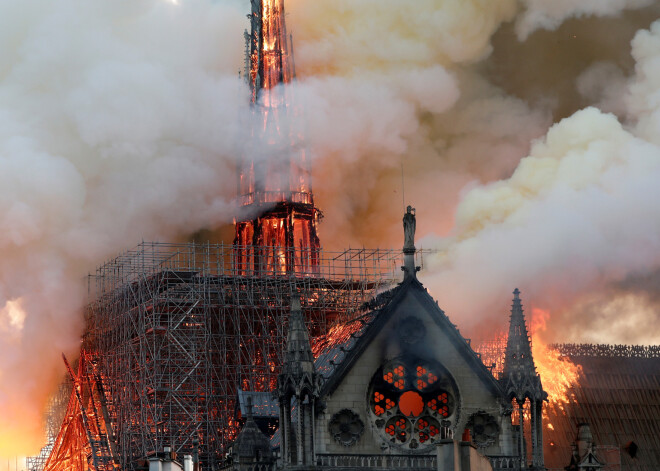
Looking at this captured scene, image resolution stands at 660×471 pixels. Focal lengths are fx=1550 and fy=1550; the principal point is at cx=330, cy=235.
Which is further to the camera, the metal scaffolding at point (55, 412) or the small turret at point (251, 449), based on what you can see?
the metal scaffolding at point (55, 412)

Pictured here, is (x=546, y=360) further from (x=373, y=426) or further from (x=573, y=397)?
(x=373, y=426)

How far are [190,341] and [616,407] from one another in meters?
45.4

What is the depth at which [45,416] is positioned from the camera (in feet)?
433

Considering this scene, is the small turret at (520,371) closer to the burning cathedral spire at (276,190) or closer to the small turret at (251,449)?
the small turret at (251,449)

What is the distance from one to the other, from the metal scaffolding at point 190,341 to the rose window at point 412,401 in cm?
2817

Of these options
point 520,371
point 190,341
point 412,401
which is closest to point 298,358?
point 412,401

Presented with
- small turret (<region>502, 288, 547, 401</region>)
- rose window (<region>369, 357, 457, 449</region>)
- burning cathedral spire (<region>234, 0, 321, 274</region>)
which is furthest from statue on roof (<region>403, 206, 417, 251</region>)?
burning cathedral spire (<region>234, 0, 321, 274</region>)

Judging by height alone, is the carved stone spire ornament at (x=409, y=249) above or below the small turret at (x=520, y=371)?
above

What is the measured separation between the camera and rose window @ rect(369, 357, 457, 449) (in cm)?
8069

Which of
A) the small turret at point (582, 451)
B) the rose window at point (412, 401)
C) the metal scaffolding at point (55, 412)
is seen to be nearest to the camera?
the rose window at point (412, 401)

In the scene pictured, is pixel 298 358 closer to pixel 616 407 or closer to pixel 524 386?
pixel 524 386

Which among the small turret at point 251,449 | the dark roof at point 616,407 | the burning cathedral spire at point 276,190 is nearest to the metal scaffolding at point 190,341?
the burning cathedral spire at point 276,190

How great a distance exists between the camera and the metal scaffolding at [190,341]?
109875mm

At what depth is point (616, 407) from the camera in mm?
138250
